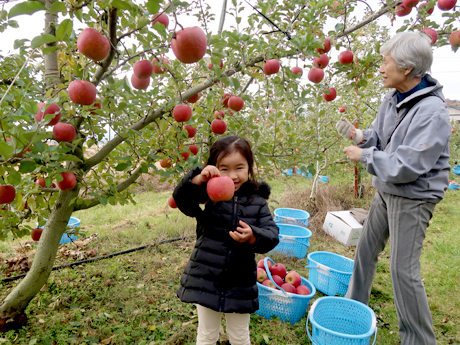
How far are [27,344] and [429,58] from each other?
2.78 meters

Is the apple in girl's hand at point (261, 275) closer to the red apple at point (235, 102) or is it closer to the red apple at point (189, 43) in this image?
the red apple at point (235, 102)

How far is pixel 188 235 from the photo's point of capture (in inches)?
148

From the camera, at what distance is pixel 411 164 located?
1.54 meters

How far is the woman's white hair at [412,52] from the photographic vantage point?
160 cm

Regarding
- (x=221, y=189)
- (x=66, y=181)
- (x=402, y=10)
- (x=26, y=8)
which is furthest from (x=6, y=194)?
(x=402, y=10)

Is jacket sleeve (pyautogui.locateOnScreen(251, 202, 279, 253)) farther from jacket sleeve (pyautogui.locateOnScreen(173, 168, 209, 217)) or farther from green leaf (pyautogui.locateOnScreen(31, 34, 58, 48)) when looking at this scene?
green leaf (pyautogui.locateOnScreen(31, 34, 58, 48))

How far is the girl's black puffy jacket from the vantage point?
138 centimetres

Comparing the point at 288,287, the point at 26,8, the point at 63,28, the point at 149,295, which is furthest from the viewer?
the point at 149,295

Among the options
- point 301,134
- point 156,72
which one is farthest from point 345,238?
point 156,72

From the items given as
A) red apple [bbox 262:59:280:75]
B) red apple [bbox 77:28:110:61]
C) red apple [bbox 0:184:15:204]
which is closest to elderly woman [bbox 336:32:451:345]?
red apple [bbox 262:59:280:75]

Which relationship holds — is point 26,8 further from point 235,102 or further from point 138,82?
point 235,102

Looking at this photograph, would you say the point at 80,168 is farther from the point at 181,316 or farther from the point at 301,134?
the point at 301,134

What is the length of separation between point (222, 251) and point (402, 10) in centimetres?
193

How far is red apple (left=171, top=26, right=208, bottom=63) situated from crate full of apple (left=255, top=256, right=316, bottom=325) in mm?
1610
